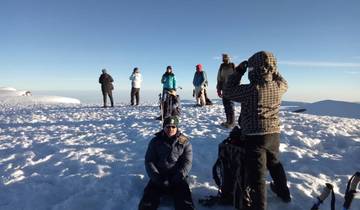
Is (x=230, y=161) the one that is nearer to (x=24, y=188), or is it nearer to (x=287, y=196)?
(x=287, y=196)

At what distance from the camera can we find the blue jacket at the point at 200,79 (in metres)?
16.7

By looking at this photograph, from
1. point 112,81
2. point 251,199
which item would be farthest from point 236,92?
point 112,81

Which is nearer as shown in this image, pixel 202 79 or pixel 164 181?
pixel 164 181

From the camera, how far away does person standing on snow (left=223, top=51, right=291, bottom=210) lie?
4539 mm

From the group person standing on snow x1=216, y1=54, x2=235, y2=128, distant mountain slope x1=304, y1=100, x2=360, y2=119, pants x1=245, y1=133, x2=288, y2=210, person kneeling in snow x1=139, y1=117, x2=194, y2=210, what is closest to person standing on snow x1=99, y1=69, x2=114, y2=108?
person standing on snow x1=216, y1=54, x2=235, y2=128

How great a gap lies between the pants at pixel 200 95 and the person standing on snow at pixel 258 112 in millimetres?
12438

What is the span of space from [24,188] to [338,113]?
22.5m

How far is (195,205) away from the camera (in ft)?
17.7

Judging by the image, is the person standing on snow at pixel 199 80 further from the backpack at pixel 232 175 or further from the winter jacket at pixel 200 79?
the backpack at pixel 232 175

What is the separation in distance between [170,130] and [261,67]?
6.88ft

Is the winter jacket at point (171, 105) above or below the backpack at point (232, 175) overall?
above

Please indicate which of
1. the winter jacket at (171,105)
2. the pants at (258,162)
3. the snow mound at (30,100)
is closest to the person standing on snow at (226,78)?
the winter jacket at (171,105)

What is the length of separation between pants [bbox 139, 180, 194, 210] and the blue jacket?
1176 centimetres

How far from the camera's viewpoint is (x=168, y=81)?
14.2 metres
